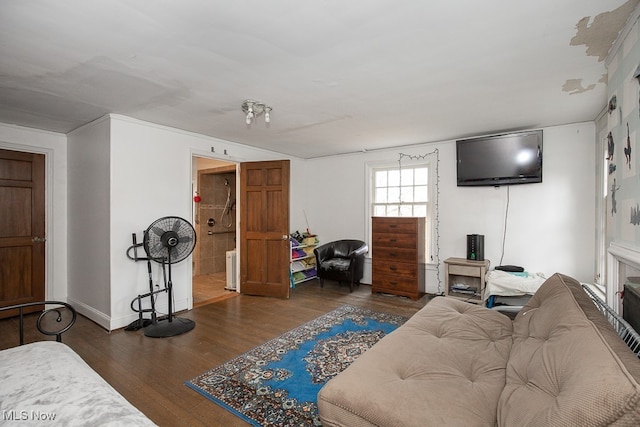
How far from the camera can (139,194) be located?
3.59m

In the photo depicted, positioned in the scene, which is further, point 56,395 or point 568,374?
point 56,395

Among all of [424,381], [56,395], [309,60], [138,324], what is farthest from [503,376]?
[138,324]

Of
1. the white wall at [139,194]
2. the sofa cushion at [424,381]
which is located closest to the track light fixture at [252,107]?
the white wall at [139,194]

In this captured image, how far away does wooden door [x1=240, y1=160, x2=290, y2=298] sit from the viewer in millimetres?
4574

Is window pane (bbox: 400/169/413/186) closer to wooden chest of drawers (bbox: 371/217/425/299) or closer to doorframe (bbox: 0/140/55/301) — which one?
wooden chest of drawers (bbox: 371/217/425/299)

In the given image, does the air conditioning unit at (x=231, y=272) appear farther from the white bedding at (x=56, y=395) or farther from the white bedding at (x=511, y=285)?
the white bedding at (x=511, y=285)

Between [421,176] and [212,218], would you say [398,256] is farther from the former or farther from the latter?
[212,218]

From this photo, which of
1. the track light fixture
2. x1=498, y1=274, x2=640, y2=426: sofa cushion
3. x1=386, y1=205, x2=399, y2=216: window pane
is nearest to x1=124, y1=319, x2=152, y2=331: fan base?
the track light fixture

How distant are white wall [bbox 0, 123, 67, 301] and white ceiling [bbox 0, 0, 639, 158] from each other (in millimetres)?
419

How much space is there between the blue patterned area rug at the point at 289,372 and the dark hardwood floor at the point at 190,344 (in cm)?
11

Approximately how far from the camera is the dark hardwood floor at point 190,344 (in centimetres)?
206

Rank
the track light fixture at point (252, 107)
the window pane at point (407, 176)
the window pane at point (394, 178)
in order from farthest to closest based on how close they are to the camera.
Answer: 1. the window pane at point (394, 178)
2. the window pane at point (407, 176)
3. the track light fixture at point (252, 107)

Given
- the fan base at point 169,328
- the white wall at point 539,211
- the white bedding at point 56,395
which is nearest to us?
the white bedding at point 56,395

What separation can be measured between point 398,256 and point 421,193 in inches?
45.0
